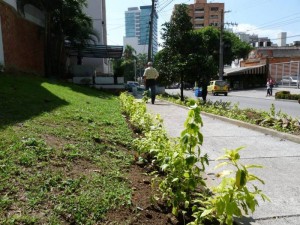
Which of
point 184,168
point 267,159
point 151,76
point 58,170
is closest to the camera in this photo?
point 184,168

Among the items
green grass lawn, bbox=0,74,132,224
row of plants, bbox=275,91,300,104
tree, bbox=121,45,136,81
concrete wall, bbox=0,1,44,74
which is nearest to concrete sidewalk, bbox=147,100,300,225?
green grass lawn, bbox=0,74,132,224

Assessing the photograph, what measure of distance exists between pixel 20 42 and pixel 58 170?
15336 mm

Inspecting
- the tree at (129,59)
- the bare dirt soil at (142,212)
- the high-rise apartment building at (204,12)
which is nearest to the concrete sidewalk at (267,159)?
the bare dirt soil at (142,212)

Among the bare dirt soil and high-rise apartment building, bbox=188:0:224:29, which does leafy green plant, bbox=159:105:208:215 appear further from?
high-rise apartment building, bbox=188:0:224:29

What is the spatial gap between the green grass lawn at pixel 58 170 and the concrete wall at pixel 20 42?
10029mm

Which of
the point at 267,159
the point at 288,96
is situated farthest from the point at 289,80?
the point at 267,159

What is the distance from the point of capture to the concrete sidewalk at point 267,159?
3641mm

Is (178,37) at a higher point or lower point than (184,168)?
higher

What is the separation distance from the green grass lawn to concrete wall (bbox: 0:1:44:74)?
10.0 metres

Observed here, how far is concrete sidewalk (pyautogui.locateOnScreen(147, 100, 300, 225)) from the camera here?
3641mm

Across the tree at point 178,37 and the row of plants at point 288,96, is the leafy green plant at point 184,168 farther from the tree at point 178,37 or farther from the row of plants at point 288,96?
the row of plants at point 288,96

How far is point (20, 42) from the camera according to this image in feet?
57.4

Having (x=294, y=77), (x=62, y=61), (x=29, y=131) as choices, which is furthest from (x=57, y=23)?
(x=294, y=77)

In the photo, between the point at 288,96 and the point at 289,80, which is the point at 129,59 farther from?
the point at 288,96
